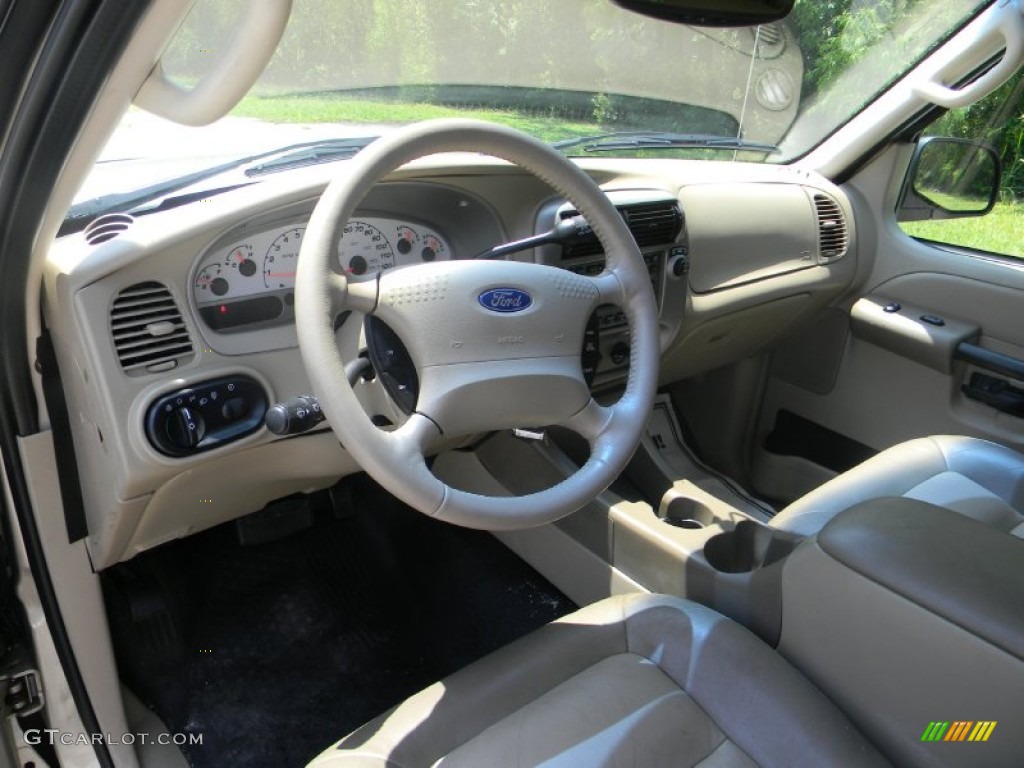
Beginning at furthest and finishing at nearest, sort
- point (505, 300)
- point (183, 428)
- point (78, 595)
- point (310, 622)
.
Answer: point (310, 622), point (78, 595), point (183, 428), point (505, 300)

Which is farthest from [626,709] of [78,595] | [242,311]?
[78,595]

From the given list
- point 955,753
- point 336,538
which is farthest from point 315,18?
point 955,753

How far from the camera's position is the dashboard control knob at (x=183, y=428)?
1.36 metres

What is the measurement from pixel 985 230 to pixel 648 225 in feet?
4.02

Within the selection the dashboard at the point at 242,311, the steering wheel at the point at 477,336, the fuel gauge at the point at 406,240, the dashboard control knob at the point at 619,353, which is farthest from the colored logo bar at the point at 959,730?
the fuel gauge at the point at 406,240

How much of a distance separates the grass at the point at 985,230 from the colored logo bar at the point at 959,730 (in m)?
1.75

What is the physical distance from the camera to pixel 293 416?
1216 mm

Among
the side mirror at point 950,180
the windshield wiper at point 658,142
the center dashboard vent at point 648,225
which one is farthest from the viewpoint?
the side mirror at point 950,180

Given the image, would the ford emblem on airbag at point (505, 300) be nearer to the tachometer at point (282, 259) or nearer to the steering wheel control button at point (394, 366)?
the steering wheel control button at point (394, 366)

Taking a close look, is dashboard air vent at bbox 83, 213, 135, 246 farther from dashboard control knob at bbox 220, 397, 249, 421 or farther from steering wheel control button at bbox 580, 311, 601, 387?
steering wheel control button at bbox 580, 311, 601, 387

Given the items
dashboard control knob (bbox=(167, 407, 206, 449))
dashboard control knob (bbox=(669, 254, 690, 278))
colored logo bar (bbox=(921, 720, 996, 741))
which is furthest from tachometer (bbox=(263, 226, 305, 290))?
colored logo bar (bbox=(921, 720, 996, 741))

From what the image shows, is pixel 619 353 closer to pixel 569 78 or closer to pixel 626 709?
pixel 569 78

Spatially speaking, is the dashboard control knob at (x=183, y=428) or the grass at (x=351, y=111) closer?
the dashboard control knob at (x=183, y=428)

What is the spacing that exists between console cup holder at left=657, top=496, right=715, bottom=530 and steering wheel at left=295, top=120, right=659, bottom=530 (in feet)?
2.47
